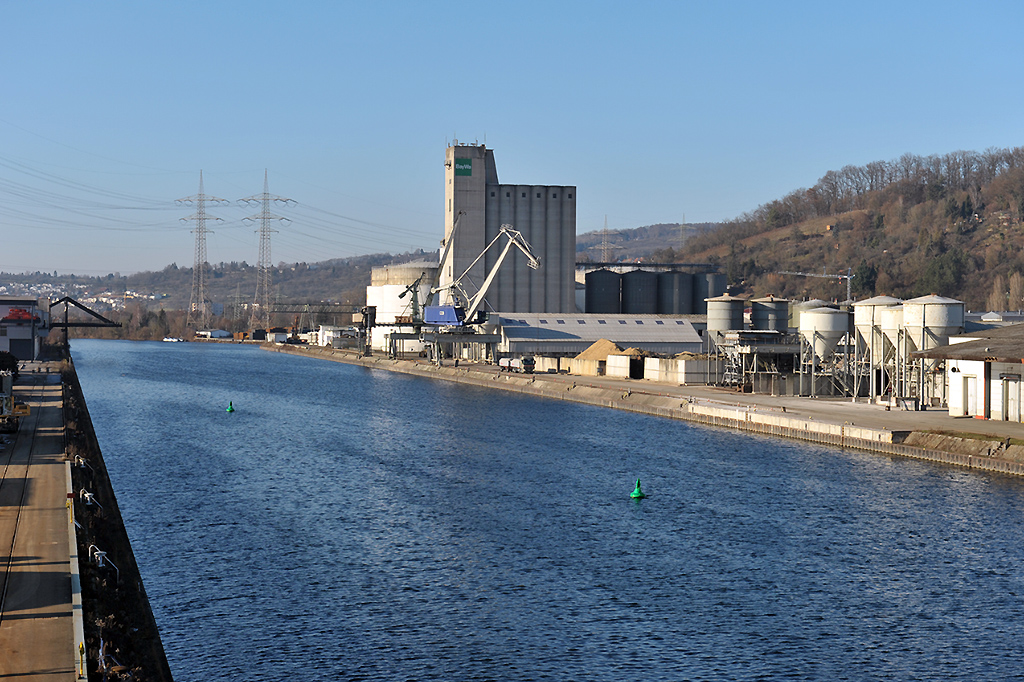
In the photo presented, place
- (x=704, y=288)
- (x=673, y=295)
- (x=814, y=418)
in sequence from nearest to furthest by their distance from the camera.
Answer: (x=814, y=418) → (x=673, y=295) → (x=704, y=288)

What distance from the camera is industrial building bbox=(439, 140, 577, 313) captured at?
136250 mm

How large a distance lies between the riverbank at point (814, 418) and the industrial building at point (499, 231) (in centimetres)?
3949

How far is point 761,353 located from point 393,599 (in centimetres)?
5570

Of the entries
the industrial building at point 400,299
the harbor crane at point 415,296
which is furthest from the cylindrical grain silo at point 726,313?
the harbor crane at point 415,296

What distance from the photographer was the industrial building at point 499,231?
13625 cm

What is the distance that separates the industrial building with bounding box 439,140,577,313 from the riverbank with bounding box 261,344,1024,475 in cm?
3949

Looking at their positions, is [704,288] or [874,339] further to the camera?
[704,288]

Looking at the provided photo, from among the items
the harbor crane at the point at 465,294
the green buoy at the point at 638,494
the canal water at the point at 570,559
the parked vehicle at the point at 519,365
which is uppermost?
the harbor crane at the point at 465,294

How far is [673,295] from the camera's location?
488 ft

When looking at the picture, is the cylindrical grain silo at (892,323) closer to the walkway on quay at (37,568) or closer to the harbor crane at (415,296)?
the walkway on quay at (37,568)

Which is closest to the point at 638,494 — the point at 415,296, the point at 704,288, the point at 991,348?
the point at 991,348

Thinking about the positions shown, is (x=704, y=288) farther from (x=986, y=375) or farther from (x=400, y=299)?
(x=986, y=375)

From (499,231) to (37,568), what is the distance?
11627cm

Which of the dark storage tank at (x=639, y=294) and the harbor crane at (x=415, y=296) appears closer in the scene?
the harbor crane at (x=415, y=296)
